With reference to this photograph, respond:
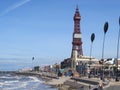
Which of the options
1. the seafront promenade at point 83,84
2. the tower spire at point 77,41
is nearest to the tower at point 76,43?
the tower spire at point 77,41

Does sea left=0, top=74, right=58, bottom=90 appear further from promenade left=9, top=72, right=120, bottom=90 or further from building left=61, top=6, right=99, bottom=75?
building left=61, top=6, right=99, bottom=75

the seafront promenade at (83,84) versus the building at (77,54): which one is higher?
the building at (77,54)

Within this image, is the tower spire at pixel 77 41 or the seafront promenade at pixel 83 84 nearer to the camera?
the seafront promenade at pixel 83 84

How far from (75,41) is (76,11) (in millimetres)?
29205

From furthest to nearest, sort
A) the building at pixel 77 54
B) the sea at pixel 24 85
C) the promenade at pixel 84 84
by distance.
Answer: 1. the building at pixel 77 54
2. the sea at pixel 24 85
3. the promenade at pixel 84 84

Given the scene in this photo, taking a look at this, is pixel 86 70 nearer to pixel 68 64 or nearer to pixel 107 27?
pixel 68 64

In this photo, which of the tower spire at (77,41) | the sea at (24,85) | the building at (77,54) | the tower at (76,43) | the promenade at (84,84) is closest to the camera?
the promenade at (84,84)

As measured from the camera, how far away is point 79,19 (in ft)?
625

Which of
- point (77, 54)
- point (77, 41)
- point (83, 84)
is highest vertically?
point (77, 41)

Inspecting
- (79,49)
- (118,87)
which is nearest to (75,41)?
(79,49)

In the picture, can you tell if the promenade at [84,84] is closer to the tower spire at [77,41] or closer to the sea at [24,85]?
the sea at [24,85]

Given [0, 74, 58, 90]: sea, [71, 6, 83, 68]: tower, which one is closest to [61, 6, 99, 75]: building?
[71, 6, 83, 68]: tower

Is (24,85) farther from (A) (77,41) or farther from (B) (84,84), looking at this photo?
(A) (77,41)

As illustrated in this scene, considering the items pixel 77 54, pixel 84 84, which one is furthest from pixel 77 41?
pixel 84 84
